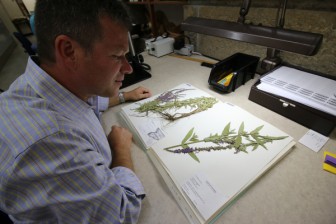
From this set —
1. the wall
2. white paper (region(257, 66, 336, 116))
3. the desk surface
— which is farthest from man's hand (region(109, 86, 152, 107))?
the wall

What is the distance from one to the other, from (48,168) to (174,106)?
543 mm

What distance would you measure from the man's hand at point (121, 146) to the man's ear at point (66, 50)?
315mm

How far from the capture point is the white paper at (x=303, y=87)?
0.61 meters

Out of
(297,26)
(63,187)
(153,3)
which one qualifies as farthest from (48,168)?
(153,3)

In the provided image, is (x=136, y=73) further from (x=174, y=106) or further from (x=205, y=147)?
(x=205, y=147)

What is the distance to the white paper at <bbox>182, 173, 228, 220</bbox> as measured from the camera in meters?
0.43

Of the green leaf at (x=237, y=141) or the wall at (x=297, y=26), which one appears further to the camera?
the wall at (x=297, y=26)

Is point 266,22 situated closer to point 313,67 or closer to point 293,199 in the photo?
point 313,67

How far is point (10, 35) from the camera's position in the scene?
533cm

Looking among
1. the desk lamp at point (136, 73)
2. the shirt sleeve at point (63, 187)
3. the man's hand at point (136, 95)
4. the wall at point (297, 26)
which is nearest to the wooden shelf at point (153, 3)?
the wall at point (297, 26)

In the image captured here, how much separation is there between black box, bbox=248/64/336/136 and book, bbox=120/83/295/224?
0.40ft

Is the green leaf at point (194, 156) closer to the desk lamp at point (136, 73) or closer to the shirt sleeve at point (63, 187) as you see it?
the shirt sleeve at point (63, 187)

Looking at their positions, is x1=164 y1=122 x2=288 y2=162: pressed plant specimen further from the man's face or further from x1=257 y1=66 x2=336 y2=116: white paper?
the man's face

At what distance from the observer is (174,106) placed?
791 mm
